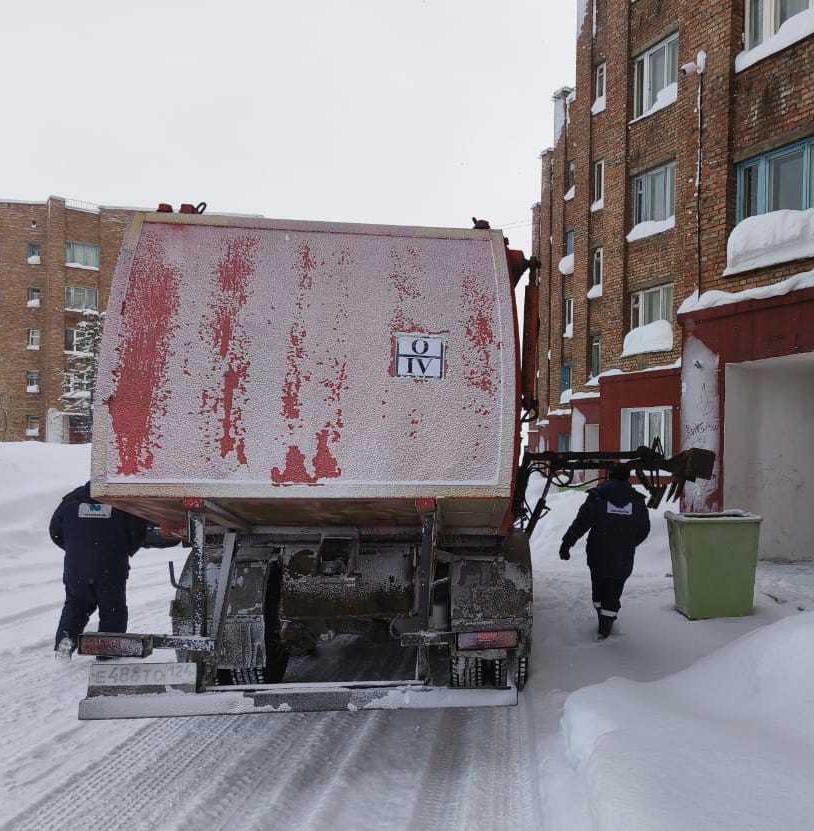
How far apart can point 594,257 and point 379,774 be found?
2140 centimetres

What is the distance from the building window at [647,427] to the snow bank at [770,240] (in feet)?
16.3

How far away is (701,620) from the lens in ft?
21.7

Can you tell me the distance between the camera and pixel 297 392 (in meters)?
3.59

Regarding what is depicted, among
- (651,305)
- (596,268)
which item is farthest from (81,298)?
(651,305)

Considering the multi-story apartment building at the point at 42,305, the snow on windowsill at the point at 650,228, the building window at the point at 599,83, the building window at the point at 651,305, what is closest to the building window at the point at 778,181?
the snow on windowsill at the point at 650,228

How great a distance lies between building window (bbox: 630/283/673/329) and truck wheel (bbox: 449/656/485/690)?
1411 cm

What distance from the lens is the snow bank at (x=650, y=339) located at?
1594 centimetres

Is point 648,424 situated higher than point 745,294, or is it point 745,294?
point 745,294

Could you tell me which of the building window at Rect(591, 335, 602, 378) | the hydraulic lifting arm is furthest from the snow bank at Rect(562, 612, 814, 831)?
the building window at Rect(591, 335, 602, 378)

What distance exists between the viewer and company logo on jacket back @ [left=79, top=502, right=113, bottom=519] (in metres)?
5.54

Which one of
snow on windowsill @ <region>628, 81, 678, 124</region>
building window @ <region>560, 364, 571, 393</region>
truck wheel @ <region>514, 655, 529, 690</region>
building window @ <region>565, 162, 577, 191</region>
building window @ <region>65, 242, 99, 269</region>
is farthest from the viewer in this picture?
building window @ <region>65, 242, 99, 269</region>

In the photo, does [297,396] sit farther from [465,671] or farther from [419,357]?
[465,671]

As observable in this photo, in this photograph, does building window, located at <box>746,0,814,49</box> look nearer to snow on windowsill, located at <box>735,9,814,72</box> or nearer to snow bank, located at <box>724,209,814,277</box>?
snow on windowsill, located at <box>735,9,814,72</box>

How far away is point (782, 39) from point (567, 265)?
53.7ft
